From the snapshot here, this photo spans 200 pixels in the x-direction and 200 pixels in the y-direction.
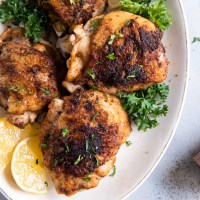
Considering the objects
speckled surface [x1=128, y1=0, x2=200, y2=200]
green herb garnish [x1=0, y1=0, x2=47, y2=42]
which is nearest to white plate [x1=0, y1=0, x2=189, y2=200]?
speckled surface [x1=128, y1=0, x2=200, y2=200]

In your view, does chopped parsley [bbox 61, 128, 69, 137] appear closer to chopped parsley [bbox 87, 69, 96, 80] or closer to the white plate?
chopped parsley [bbox 87, 69, 96, 80]

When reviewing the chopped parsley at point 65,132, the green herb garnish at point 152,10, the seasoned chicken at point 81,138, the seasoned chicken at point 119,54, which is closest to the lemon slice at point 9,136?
the seasoned chicken at point 81,138

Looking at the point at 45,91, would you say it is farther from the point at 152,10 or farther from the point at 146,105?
the point at 152,10

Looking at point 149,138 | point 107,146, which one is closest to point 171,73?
point 149,138

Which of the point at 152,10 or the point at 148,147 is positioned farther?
the point at 148,147

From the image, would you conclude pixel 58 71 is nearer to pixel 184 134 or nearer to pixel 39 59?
pixel 39 59

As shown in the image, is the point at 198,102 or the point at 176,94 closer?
the point at 176,94

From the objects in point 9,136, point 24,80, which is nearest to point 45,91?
point 24,80

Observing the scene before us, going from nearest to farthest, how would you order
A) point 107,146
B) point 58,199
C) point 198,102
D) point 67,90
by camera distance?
point 107,146 < point 67,90 < point 58,199 < point 198,102
